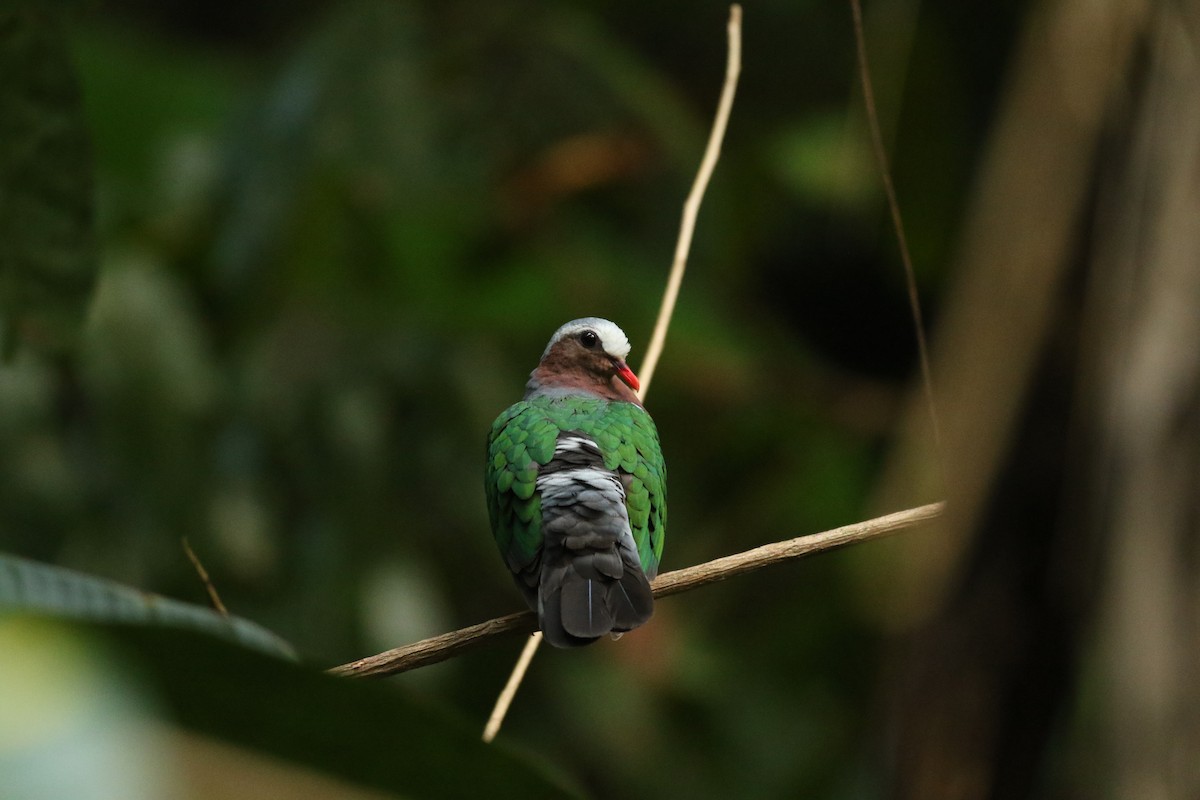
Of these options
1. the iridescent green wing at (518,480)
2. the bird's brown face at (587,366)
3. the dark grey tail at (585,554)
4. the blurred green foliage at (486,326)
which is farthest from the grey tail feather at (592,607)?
the blurred green foliage at (486,326)

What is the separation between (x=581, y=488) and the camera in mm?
2393

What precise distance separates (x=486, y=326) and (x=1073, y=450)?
4535 millimetres

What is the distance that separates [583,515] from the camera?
7.68 feet

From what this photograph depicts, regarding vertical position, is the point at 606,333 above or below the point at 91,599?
above

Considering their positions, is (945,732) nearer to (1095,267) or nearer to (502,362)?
(1095,267)

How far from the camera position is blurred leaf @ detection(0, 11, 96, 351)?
2430 millimetres

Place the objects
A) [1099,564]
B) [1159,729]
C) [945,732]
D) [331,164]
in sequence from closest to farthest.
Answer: [1159,729]
[1099,564]
[945,732]
[331,164]

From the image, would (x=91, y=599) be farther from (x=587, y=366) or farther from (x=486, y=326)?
(x=486, y=326)

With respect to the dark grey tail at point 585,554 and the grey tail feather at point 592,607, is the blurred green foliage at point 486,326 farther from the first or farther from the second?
the grey tail feather at point 592,607

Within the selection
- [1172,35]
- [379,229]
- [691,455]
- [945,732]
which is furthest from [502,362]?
[1172,35]

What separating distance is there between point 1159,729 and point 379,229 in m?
4.83

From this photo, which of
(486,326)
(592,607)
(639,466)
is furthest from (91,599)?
(486,326)

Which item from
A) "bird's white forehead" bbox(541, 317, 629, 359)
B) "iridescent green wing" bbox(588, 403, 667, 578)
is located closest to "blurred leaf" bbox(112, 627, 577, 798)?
"iridescent green wing" bbox(588, 403, 667, 578)

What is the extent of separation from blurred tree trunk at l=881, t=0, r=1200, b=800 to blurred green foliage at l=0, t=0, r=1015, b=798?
1221 millimetres
